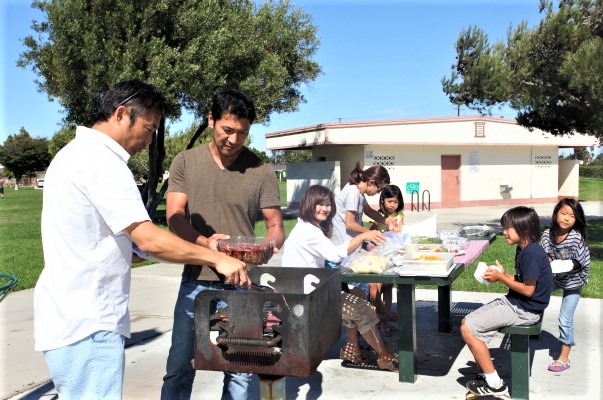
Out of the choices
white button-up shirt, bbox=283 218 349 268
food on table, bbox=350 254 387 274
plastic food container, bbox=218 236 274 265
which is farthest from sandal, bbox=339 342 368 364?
plastic food container, bbox=218 236 274 265

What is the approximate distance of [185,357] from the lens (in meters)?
3.13

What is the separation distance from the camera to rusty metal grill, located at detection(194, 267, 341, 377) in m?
2.16

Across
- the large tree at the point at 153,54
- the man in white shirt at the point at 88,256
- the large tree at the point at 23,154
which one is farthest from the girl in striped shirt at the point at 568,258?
the large tree at the point at 23,154

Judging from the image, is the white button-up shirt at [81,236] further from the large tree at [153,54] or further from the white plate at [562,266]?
the large tree at [153,54]

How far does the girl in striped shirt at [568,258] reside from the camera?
485 centimetres

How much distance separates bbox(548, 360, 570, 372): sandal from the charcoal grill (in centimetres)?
313

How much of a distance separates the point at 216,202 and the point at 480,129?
25060mm

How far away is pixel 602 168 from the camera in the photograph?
164ft

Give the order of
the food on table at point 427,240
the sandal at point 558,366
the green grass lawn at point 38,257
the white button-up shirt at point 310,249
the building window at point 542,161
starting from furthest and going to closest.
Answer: the building window at point 542,161
the green grass lawn at point 38,257
the food on table at point 427,240
the sandal at point 558,366
the white button-up shirt at point 310,249

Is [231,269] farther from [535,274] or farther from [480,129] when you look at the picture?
[480,129]

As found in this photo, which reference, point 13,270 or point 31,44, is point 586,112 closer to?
point 13,270

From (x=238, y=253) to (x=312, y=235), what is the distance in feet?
6.58

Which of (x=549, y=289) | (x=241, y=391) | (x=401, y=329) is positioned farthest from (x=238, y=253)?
(x=549, y=289)

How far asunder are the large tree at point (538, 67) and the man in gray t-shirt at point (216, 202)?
9309mm
